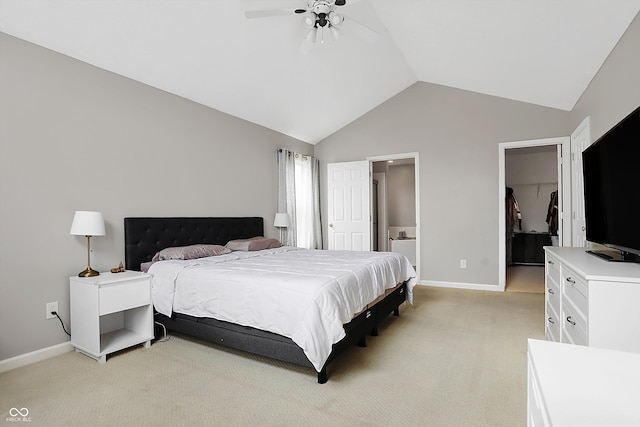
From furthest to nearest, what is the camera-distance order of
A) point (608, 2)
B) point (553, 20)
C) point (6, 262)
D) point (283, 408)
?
point (553, 20) → point (6, 262) → point (608, 2) → point (283, 408)

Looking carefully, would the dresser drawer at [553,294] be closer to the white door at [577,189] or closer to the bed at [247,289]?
the bed at [247,289]

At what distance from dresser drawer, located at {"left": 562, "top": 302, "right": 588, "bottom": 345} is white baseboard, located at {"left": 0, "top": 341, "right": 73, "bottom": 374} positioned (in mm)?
3684

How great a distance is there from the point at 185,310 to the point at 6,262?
135cm

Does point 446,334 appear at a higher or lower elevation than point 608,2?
lower

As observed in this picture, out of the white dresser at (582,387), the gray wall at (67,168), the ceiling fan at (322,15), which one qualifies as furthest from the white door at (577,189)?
the gray wall at (67,168)

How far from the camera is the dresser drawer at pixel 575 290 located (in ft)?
5.43

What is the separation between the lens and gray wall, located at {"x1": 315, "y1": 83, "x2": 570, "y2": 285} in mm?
4699

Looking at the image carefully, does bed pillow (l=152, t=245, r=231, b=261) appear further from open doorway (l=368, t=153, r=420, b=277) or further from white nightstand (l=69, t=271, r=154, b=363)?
open doorway (l=368, t=153, r=420, b=277)

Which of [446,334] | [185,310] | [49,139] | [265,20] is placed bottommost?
[446,334]

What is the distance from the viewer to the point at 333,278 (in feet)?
7.73

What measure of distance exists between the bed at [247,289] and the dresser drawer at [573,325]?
129 cm

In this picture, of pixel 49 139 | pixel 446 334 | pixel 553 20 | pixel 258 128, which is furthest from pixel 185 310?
pixel 553 20

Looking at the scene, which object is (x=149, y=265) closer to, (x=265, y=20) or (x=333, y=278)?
(x=333, y=278)

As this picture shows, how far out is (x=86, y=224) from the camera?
268 centimetres
